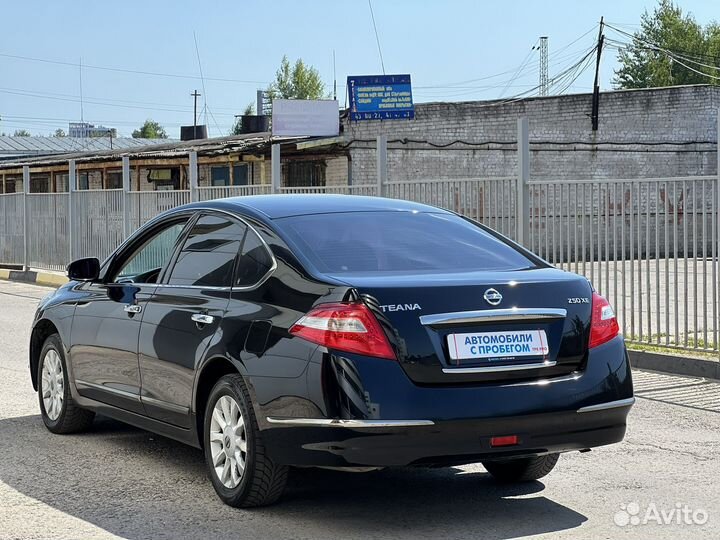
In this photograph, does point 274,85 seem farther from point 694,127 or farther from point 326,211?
point 326,211

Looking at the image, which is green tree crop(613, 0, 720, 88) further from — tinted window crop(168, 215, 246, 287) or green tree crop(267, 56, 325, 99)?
tinted window crop(168, 215, 246, 287)

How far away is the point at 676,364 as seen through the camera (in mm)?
10977

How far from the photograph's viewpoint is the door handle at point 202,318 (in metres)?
6.05

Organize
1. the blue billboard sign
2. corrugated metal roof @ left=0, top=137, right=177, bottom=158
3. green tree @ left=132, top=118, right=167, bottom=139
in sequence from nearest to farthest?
1. the blue billboard sign
2. corrugated metal roof @ left=0, top=137, right=177, bottom=158
3. green tree @ left=132, top=118, right=167, bottom=139

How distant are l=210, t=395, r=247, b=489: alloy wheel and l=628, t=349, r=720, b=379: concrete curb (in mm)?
5959

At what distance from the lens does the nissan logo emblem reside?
541 cm

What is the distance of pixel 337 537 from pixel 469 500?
3.15ft

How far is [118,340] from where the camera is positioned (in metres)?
7.00

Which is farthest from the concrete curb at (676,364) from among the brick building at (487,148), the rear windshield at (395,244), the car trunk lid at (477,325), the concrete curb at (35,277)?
the brick building at (487,148)

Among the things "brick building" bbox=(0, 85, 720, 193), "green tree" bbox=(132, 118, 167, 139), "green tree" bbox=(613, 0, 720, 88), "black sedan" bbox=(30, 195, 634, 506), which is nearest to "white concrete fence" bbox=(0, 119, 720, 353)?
"black sedan" bbox=(30, 195, 634, 506)

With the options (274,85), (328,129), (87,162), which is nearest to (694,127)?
(328,129)

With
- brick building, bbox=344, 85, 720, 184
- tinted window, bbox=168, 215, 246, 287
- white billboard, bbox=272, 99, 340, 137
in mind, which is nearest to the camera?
tinted window, bbox=168, 215, 246, 287

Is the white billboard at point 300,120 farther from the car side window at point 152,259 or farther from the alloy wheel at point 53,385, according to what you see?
the car side window at point 152,259

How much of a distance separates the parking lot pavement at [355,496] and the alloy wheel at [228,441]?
0.56ft
